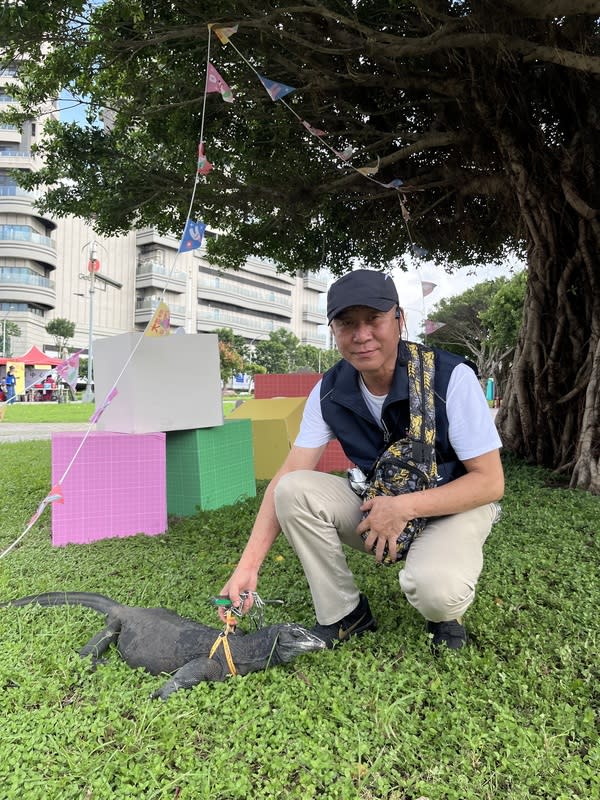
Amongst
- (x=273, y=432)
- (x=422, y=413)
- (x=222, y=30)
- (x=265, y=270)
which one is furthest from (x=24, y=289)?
(x=422, y=413)

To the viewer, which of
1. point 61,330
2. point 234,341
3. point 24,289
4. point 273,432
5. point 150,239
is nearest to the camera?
point 273,432

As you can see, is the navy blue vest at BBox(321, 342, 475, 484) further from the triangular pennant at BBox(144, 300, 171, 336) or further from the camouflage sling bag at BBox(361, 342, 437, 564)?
the triangular pennant at BBox(144, 300, 171, 336)

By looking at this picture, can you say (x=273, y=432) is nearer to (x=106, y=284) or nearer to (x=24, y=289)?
(x=24, y=289)

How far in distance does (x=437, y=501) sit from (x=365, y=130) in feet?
16.3

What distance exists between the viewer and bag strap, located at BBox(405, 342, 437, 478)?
1916 millimetres

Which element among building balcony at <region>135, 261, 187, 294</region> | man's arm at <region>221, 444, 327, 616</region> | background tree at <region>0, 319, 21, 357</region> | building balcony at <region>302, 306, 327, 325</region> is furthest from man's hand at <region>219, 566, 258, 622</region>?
building balcony at <region>302, 306, 327, 325</region>

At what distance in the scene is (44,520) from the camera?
433 centimetres

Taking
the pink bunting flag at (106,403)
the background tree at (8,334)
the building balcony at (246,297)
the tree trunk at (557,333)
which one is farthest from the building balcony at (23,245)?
the pink bunting flag at (106,403)

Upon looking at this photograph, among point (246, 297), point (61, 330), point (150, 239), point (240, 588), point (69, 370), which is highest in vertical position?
point (150, 239)

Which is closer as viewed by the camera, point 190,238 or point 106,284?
point 190,238

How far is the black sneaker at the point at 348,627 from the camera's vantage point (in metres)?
2.15

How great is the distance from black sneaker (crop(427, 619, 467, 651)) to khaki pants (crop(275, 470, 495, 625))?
8 centimetres

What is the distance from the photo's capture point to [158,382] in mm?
4070

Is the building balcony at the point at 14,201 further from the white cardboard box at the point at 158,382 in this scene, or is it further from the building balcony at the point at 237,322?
the white cardboard box at the point at 158,382
